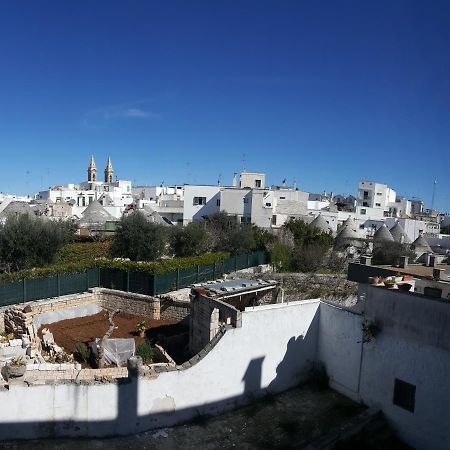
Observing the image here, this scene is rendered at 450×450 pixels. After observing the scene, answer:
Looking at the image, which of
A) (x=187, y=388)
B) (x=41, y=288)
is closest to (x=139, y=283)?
(x=41, y=288)

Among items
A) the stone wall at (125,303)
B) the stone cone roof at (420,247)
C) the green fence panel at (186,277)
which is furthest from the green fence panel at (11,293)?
the stone cone roof at (420,247)

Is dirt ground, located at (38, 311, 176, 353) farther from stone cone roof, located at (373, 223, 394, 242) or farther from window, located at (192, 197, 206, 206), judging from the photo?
stone cone roof, located at (373, 223, 394, 242)

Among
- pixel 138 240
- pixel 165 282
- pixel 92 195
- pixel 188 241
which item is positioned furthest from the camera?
pixel 92 195

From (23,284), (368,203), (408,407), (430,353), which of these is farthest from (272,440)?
(368,203)

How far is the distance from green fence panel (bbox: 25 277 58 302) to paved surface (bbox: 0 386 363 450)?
1091 centimetres

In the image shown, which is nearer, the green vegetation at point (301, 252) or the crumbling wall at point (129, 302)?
the crumbling wall at point (129, 302)

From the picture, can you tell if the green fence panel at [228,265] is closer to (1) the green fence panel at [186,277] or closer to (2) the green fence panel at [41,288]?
(1) the green fence panel at [186,277]

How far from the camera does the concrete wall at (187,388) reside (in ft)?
30.7

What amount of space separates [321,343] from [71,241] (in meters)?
25.4

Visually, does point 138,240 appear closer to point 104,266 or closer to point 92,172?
point 104,266

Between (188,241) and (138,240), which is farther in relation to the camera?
(188,241)

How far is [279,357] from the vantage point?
13.3 m

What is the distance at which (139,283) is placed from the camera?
22.4 metres

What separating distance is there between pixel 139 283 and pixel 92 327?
160 inches
